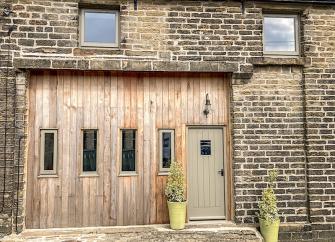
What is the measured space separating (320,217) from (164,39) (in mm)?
4673

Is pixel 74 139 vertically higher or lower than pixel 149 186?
higher

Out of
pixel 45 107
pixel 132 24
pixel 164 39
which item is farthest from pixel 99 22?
pixel 45 107

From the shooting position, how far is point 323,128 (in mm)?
7305

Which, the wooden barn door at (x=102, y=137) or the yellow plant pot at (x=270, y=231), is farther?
the wooden barn door at (x=102, y=137)

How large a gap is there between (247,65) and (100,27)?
3018mm

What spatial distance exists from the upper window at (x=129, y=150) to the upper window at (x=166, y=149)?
0.54m

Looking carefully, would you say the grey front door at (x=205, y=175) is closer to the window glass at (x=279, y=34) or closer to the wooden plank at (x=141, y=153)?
the wooden plank at (x=141, y=153)

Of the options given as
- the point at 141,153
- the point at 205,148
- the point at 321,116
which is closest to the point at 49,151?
the point at 141,153

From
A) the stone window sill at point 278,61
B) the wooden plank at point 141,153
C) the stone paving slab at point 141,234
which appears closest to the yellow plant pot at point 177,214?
the stone paving slab at point 141,234

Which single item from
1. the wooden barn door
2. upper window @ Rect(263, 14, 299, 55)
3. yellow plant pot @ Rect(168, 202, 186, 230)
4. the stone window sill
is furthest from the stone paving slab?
upper window @ Rect(263, 14, 299, 55)

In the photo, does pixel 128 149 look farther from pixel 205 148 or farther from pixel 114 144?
pixel 205 148

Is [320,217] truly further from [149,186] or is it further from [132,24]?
[132,24]

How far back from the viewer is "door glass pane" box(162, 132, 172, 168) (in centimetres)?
727

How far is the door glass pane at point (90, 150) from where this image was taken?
7.09 meters
